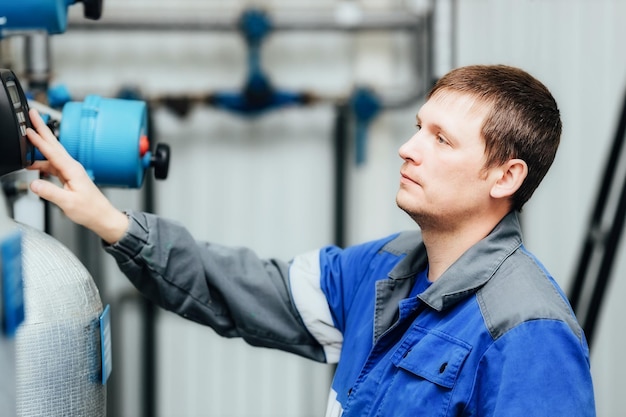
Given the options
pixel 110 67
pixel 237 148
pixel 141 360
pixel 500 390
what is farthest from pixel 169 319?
pixel 500 390

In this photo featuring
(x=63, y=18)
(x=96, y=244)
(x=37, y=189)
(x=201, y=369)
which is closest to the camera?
(x=37, y=189)

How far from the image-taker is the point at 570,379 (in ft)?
3.29

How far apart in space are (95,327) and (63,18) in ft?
1.53

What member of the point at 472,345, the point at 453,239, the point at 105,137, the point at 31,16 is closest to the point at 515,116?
the point at 453,239

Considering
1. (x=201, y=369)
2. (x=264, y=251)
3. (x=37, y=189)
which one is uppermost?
(x=37, y=189)

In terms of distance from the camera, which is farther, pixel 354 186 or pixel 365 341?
pixel 354 186

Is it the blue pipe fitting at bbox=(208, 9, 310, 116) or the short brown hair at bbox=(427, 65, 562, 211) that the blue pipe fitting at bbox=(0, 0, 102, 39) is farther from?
the blue pipe fitting at bbox=(208, 9, 310, 116)

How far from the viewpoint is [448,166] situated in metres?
1.15

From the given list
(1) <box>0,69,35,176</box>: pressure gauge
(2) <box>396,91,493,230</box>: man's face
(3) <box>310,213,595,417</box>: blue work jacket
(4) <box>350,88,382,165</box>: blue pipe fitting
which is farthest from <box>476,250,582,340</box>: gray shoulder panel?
(4) <box>350,88,382,165</box>: blue pipe fitting

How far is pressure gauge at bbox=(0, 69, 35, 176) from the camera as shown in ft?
3.27

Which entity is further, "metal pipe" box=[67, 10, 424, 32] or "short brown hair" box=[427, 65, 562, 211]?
"metal pipe" box=[67, 10, 424, 32]

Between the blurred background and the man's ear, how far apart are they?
1.24 metres

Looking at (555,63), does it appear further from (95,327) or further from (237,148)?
(95,327)

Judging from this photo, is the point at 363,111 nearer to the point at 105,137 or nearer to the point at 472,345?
the point at 105,137
